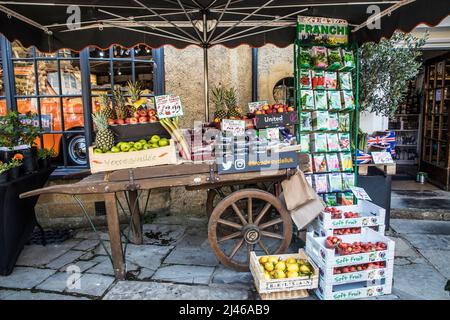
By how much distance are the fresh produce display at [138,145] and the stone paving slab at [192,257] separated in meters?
1.52

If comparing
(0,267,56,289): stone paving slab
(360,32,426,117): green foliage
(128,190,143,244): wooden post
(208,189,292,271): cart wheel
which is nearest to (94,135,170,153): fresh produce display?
(208,189,292,271): cart wheel

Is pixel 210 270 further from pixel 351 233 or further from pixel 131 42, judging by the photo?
pixel 131 42

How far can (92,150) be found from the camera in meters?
3.40

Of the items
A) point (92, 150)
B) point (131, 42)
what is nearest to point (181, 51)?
point (131, 42)

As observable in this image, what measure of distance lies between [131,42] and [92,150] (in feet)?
6.66

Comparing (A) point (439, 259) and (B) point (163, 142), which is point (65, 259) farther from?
(A) point (439, 259)

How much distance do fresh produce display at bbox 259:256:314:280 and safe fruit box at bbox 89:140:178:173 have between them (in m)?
1.38

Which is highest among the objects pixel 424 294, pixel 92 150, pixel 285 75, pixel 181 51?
pixel 181 51

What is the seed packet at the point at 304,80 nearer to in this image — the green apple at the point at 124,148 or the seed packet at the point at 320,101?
the seed packet at the point at 320,101

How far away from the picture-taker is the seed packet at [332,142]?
189 inches

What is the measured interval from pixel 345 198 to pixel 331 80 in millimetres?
1636

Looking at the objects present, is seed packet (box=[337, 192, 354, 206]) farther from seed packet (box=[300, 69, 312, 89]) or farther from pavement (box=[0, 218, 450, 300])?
seed packet (box=[300, 69, 312, 89])

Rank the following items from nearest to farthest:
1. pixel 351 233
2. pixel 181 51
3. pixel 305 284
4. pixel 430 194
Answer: pixel 305 284
pixel 351 233
pixel 181 51
pixel 430 194

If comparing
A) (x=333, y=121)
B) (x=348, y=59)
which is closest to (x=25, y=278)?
(x=333, y=121)
